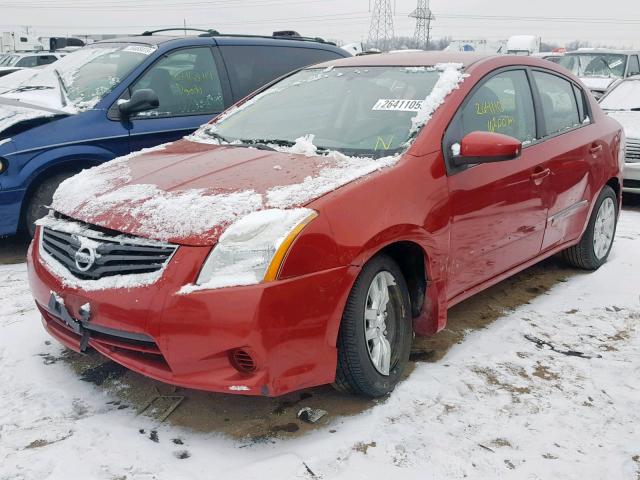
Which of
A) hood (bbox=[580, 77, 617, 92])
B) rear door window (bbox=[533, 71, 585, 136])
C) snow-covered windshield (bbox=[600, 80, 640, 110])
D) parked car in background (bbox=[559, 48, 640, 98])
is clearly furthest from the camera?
parked car in background (bbox=[559, 48, 640, 98])

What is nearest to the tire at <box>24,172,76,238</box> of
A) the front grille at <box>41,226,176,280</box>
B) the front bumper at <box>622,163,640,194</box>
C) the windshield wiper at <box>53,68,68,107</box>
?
the windshield wiper at <box>53,68,68,107</box>

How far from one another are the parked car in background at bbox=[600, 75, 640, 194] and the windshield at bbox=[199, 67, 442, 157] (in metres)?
4.78

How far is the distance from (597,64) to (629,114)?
24.3 feet

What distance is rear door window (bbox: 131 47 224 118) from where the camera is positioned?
5543 mm

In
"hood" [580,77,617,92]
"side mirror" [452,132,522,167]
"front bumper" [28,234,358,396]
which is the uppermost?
"side mirror" [452,132,522,167]

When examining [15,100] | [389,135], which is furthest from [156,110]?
[389,135]

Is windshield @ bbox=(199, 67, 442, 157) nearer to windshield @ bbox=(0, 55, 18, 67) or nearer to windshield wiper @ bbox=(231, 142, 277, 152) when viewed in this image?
windshield wiper @ bbox=(231, 142, 277, 152)

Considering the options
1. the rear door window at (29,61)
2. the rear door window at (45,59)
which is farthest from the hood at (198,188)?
the rear door window at (29,61)

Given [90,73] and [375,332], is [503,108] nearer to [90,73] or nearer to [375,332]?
[375,332]

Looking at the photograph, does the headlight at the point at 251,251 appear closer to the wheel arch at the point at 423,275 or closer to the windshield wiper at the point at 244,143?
the wheel arch at the point at 423,275

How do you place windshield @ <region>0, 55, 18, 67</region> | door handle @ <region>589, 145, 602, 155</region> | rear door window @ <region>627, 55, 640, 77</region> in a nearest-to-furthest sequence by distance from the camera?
door handle @ <region>589, 145, 602, 155</region> → rear door window @ <region>627, 55, 640, 77</region> → windshield @ <region>0, 55, 18, 67</region>

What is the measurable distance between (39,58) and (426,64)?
797 inches

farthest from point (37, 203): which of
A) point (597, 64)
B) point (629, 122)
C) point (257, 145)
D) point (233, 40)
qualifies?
point (597, 64)

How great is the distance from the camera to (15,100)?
5316 mm
